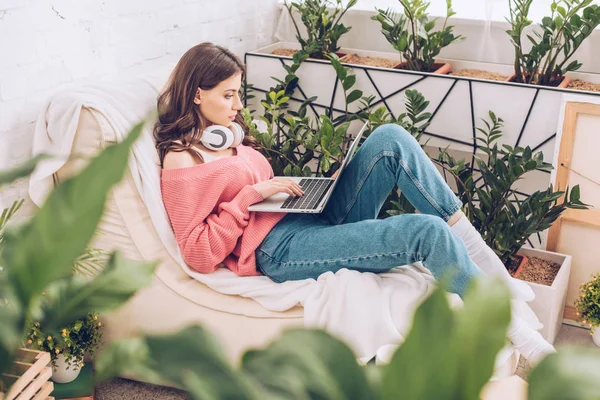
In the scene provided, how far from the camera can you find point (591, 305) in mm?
2086

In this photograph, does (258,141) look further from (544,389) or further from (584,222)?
(544,389)

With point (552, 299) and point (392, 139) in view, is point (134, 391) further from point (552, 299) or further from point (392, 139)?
point (552, 299)

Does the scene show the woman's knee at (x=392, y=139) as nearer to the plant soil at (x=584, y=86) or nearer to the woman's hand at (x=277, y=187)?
the woman's hand at (x=277, y=187)

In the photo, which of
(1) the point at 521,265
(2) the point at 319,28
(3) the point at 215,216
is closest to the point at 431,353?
(3) the point at 215,216

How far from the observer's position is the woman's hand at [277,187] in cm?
187

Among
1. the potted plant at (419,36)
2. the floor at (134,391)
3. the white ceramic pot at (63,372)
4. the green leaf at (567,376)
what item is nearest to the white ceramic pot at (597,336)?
the floor at (134,391)

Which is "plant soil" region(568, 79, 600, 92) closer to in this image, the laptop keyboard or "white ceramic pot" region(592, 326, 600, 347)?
"white ceramic pot" region(592, 326, 600, 347)

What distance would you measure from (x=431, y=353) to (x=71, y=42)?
73.6 inches

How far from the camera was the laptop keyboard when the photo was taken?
1.83 m

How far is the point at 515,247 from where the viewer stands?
2141mm

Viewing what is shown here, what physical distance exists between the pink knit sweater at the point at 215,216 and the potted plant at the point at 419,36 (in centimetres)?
98

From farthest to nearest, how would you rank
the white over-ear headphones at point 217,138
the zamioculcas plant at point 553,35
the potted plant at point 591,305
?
the zamioculcas plant at point 553,35
the potted plant at point 591,305
the white over-ear headphones at point 217,138

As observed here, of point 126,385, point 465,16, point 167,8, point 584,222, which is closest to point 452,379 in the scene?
point 126,385

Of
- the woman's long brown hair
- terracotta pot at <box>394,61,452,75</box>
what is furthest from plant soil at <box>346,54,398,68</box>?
the woman's long brown hair
